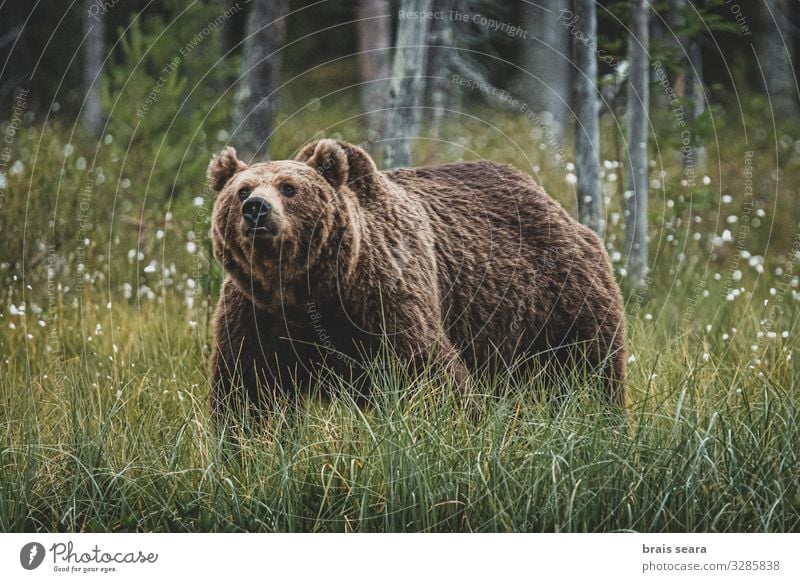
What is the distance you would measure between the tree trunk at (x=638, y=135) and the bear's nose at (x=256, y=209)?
281 centimetres

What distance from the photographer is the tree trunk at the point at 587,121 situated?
566 cm

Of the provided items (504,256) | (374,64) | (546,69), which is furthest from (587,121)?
(546,69)

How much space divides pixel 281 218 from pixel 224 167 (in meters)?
0.55

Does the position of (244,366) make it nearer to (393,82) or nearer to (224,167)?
(224,167)

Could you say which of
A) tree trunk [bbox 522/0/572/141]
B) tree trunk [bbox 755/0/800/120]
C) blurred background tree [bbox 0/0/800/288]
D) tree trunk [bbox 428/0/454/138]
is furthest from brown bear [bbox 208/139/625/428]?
tree trunk [bbox 522/0/572/141]

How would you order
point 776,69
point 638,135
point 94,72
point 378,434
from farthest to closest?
A: 1. point 776,69
2. point 94,72
3. point 638,135
4. point 378,434

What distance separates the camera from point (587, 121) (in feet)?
18.9

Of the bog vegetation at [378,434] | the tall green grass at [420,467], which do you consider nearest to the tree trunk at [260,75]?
the bog vegetation at [378,434]

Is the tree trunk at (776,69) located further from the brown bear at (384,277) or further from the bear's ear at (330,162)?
the bear's ear at (330,162)

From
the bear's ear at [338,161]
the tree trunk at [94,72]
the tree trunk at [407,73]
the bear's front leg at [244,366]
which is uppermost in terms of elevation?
the tree trunk at [94,72]

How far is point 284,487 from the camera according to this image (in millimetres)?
3900

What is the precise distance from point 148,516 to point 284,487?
0.60 metres
